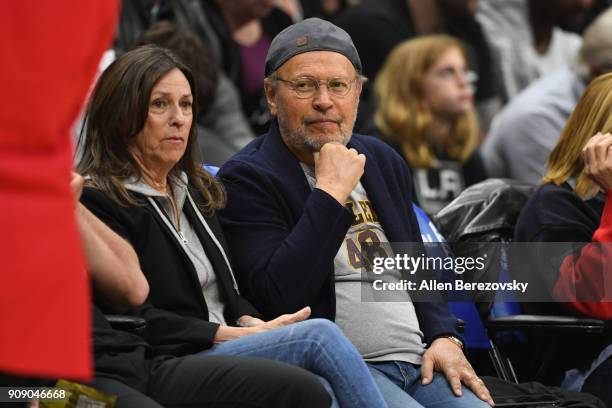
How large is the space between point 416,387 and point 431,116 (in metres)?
3.21

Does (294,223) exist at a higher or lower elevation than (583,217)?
higher

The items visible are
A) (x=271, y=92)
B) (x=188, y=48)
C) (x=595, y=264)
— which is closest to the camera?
(x=271, y=92)

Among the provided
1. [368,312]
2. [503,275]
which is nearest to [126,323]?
[368,312]

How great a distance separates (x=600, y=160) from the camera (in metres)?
4.47

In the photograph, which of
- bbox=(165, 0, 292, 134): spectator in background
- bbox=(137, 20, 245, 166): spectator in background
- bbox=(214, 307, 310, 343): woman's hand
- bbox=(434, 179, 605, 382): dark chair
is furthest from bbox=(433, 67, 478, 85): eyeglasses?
bbox=(214, 307, 310, 343): woman's hand

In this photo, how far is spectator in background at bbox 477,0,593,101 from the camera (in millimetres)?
8438

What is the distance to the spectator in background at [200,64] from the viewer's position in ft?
18.5

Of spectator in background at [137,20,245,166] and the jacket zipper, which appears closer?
the jacket zipper

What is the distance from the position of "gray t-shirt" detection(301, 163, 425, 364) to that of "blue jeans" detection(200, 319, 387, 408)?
51 centimetres

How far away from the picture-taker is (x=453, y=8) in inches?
322

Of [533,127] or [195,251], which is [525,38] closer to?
[533,127]

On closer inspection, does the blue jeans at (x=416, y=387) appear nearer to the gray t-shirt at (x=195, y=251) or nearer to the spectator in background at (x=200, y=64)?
the gray t-shirt at (x=195, y=251)

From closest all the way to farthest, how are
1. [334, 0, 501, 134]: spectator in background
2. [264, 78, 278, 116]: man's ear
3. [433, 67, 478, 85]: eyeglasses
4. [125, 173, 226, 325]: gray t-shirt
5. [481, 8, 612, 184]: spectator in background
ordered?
[125, 173, 226, 325]: gray t-shirt, [264, 78, 278, 116]: man's ear, [481, 8, 612, 184]: spectator in background, [433, 67, 478, 85]: eyeglasses, [334, 0, 501, 134]: spectator in background

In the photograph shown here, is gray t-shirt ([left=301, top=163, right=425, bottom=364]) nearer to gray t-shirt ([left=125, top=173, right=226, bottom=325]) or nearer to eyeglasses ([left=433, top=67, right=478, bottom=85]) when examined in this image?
gray t-shirt ([left=125, top=173, right=226, bottom=325])
